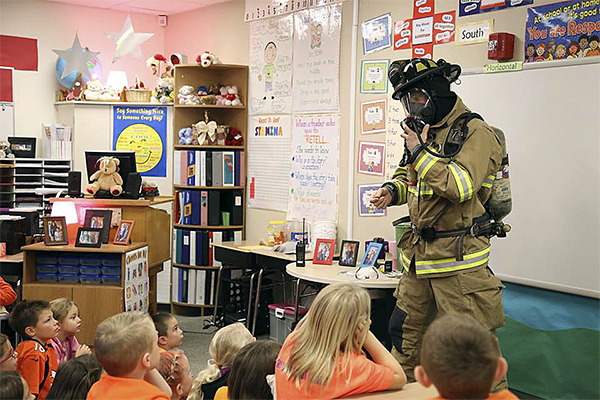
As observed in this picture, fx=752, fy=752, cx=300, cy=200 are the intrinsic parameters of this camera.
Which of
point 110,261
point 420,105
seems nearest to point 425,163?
point 420,105

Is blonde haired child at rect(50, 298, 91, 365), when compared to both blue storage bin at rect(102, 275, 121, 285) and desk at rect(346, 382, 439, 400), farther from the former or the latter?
desk at rect(346, 382, 439, 400)

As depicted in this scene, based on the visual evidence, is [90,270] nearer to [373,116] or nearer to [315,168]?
[315,168]

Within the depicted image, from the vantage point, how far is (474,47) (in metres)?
4.39

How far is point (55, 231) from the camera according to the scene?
4.99 meters

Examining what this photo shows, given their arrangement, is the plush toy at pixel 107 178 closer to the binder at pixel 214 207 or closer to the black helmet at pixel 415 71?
the binder at pixel 214 207

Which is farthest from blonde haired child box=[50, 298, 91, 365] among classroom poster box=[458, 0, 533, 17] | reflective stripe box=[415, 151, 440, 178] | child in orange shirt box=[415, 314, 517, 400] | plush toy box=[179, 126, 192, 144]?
plush toy box=[179, 126, 192, 144]

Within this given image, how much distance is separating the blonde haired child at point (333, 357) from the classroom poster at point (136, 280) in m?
2.78

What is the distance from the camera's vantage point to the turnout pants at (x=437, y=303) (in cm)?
327

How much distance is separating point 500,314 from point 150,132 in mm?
4333

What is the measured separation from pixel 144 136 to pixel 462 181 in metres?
4.34

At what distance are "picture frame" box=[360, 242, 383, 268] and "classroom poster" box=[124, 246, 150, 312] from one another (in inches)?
60.9

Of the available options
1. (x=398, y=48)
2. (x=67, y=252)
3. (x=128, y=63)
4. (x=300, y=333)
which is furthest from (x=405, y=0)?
(x=128, y=63)

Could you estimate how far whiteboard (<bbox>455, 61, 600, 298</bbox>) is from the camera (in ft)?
12.0

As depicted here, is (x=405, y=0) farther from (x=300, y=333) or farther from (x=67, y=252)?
(x=300, y=333)
